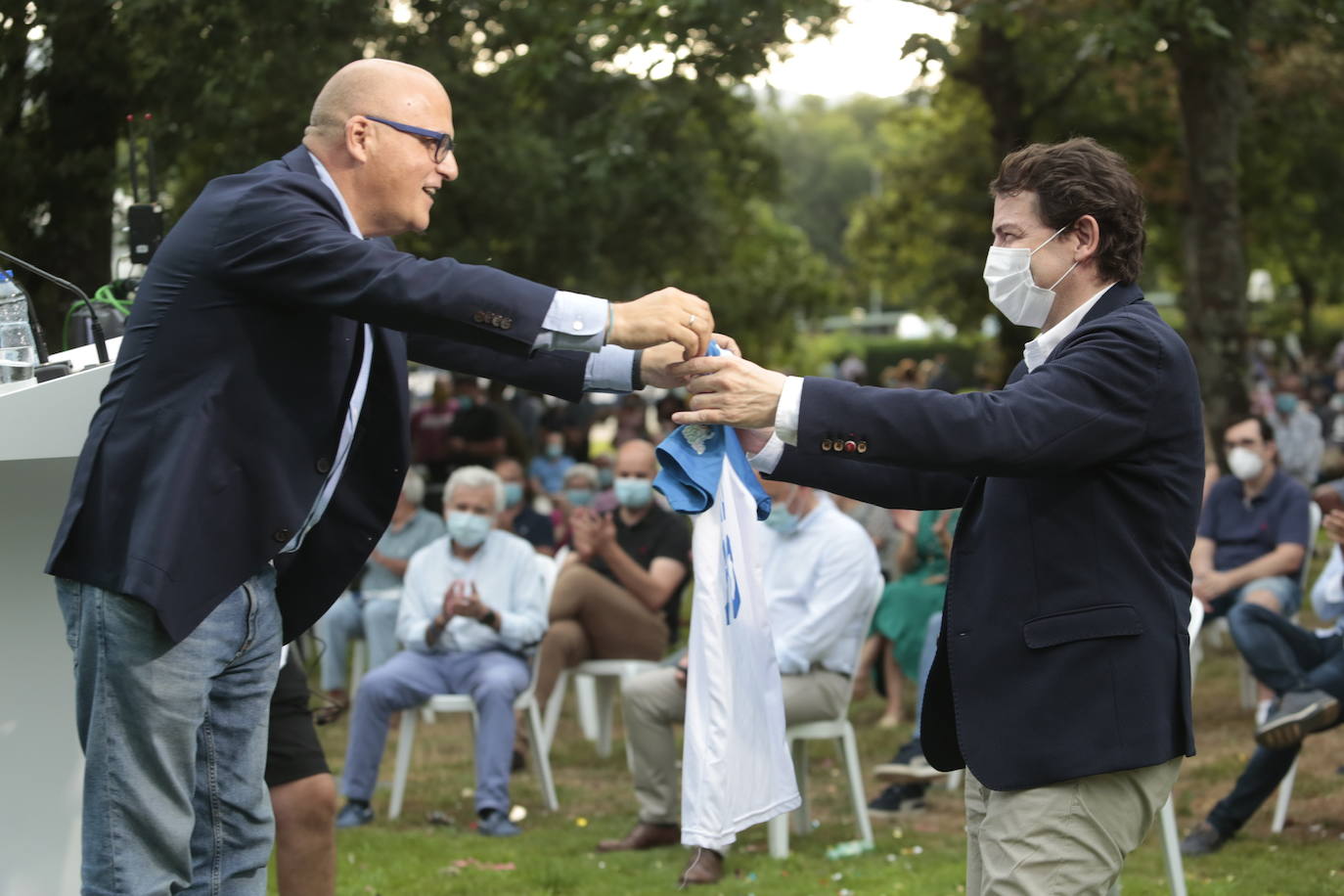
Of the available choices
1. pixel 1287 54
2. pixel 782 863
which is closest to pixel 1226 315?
pixel 1287 54

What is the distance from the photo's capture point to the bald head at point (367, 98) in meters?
3.30

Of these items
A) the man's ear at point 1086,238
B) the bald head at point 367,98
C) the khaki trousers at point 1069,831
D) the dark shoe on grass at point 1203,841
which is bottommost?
the dark shoe on grass at point 1203,841

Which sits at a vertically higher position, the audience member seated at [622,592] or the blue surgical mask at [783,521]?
the blue surgical mask at [783,521]

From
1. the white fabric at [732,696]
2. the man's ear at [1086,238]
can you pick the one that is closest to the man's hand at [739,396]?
the man's ear at [1086,238]

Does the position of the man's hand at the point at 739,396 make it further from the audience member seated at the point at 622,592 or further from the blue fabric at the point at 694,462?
the audience member seated at the point at 622,592

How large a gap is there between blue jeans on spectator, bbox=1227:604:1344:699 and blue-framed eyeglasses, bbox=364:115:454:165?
17.1 ft

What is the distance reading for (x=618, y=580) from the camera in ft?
29.9

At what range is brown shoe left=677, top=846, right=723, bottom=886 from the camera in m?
6.34

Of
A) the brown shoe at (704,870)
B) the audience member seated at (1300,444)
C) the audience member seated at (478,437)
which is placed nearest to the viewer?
the brown shoe at (704,870)

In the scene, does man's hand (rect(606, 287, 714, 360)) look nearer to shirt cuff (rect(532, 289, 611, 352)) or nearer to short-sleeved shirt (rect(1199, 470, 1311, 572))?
shirt cuff (rect(532, 289, 611, 352))

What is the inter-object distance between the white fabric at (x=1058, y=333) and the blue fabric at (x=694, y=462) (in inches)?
32.6

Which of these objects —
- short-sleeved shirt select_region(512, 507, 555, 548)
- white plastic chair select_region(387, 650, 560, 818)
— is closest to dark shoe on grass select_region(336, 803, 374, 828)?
white plastic chair select_region(387, 650, 560, 818)

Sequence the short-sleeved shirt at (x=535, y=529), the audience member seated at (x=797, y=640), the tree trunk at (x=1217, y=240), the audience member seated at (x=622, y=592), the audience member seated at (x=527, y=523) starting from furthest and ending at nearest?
the tree trunk at (x=1217, y=240)
the short-sleeved shirt at (x=535, y=529)
the audience member seated at (x=527, y=523)
the audience member seated at (x=622, y=592)
the audience member seated at (x=797, y=640)

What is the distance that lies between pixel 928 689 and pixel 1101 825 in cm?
51
